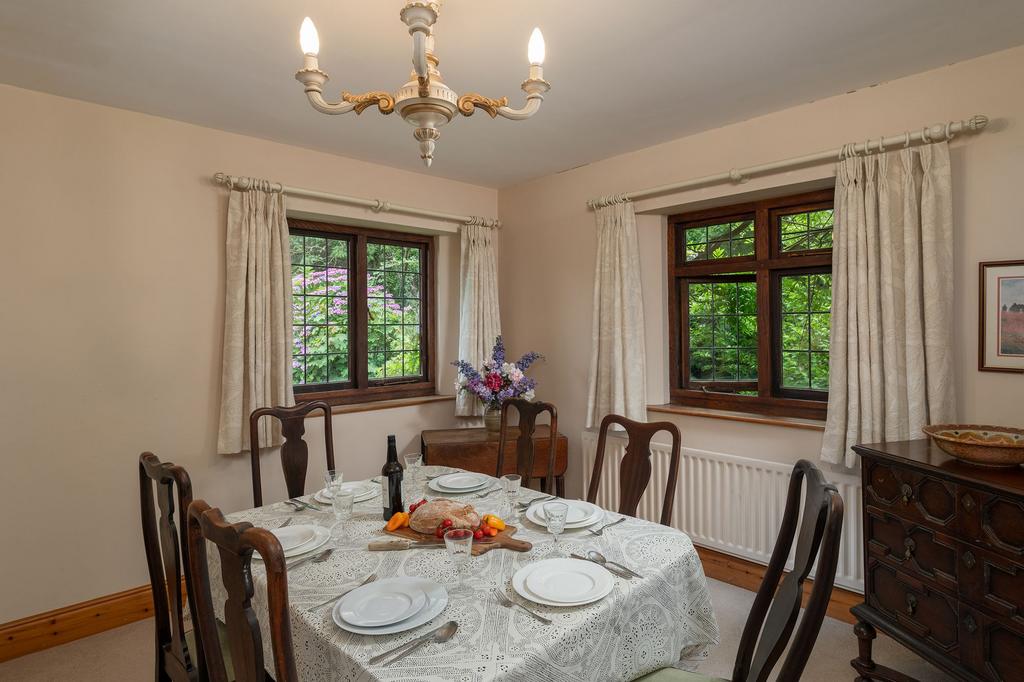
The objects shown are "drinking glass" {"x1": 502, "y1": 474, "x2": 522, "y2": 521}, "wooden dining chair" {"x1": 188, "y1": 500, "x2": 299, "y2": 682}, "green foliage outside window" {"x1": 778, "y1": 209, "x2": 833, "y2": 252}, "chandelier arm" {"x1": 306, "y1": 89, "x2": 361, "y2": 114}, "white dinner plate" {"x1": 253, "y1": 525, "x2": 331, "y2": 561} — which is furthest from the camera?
"green foliage outside window" {"x1": 778, "y1": 209, "x2": 833, "y2": 252}

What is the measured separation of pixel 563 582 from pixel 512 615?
18cm

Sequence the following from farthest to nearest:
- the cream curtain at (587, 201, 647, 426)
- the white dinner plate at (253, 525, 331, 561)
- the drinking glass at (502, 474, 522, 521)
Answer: the cream curtain at (587, 201, 647, 426), the drinking glass at (502, 474, 522, 521), the white dinner plate at (253, 525, 331, 561)

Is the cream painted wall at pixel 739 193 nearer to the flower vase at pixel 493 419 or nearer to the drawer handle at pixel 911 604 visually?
the flower vase at pixel 493 419

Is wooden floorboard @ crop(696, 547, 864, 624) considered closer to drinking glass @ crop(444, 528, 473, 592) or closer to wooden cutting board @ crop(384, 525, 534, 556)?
wooden cutting board @ crop(384, 525, 534, 556)

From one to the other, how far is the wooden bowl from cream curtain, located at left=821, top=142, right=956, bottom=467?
0.71 ft

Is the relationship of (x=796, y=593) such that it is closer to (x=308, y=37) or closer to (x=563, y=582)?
(x=563, y=582)

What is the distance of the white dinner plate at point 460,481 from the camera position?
2184 mm

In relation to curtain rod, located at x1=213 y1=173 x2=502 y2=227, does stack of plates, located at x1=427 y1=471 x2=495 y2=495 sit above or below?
below

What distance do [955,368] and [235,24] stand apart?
3079 millimetres

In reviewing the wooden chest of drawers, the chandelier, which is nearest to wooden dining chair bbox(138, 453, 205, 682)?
the chandelier

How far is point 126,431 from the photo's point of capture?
267 centimetres

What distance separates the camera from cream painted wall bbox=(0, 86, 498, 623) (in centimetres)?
241

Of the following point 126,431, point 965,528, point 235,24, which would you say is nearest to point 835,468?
point 965,528

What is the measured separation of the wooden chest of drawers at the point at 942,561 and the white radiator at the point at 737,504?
1.37 ft
